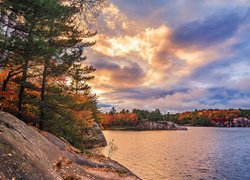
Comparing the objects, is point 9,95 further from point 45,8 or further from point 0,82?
point 45,8

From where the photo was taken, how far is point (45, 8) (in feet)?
53.0

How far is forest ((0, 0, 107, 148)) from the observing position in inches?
672

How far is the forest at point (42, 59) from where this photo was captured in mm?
17062

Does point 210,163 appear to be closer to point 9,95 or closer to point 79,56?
point 79,56

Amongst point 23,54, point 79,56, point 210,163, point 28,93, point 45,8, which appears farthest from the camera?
point 210,163

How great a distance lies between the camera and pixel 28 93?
97.3 ft

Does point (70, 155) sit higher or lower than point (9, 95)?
lower

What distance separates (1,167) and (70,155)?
485 inches

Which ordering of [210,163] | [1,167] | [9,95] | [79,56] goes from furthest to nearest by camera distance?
[210,163]
[79,56]
[9,95]
[1,167]

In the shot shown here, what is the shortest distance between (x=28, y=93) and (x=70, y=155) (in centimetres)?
1025

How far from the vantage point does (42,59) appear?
19359 millimetres

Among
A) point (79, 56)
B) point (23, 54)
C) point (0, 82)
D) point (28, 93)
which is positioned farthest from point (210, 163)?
point (23, 54)

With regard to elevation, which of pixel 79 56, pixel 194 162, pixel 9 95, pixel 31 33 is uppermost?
pixel 79 56

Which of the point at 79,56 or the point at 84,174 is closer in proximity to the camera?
the point at 84,174
